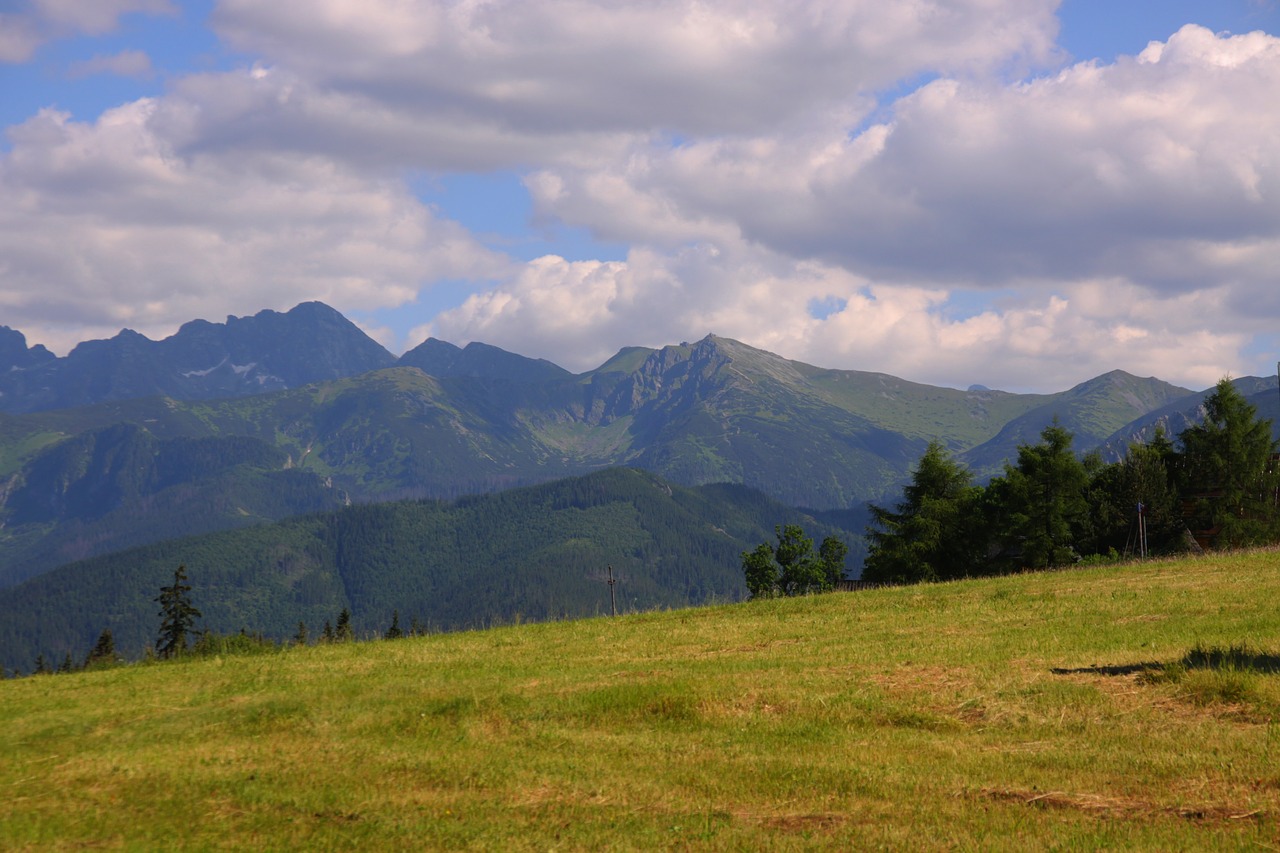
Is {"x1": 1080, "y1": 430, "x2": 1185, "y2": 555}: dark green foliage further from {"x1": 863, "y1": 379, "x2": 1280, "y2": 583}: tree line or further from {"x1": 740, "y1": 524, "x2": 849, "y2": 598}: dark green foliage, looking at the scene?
{"x1": 740, "y1": 524, "x2": 849, "y2": 598}: dark green foliage

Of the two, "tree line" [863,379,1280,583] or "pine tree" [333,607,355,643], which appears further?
"tree line" [863,379,1280,583]

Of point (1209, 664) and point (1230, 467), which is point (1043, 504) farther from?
point (1209, 664)

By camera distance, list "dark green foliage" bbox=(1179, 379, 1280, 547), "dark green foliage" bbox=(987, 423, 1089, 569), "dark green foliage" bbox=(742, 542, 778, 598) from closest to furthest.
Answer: "dark green foliage" bbox=(987, 423, 1089, 569)
"dark green foliage" bbox=(1179, 379, 1280, 547)
"dark green foliage" bbox=(742, 542, 778, 598)

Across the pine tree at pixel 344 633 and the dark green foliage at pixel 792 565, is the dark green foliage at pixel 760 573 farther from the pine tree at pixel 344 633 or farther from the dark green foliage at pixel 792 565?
the pine tree at pixel 344 633

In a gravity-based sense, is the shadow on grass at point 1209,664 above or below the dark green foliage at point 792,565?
above

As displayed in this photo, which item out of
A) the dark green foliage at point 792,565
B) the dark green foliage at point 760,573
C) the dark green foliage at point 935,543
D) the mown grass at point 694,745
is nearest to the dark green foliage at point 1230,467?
the dark green foliage at point 935,543

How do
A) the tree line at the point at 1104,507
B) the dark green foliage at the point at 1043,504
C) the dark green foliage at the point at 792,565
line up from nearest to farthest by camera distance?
1. the dark green foliage at the point at 1043,504
2. the tree line at the point at 1104,507
3. the dark green foliage at the point at 792,565

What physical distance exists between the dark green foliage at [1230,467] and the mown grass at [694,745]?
5321 cm

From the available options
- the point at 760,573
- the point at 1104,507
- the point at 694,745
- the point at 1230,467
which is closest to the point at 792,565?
the point at 760,573

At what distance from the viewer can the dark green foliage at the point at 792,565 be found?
121 meters

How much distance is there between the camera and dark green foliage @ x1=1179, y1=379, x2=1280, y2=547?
261 ft

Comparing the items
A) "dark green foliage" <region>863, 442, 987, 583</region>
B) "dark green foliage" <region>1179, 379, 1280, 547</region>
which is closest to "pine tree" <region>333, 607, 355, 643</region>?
"dark green foliage" <region>863, 442, 987, 583</region>

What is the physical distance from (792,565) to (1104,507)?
48585mm

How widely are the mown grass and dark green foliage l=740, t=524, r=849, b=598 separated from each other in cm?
8902
